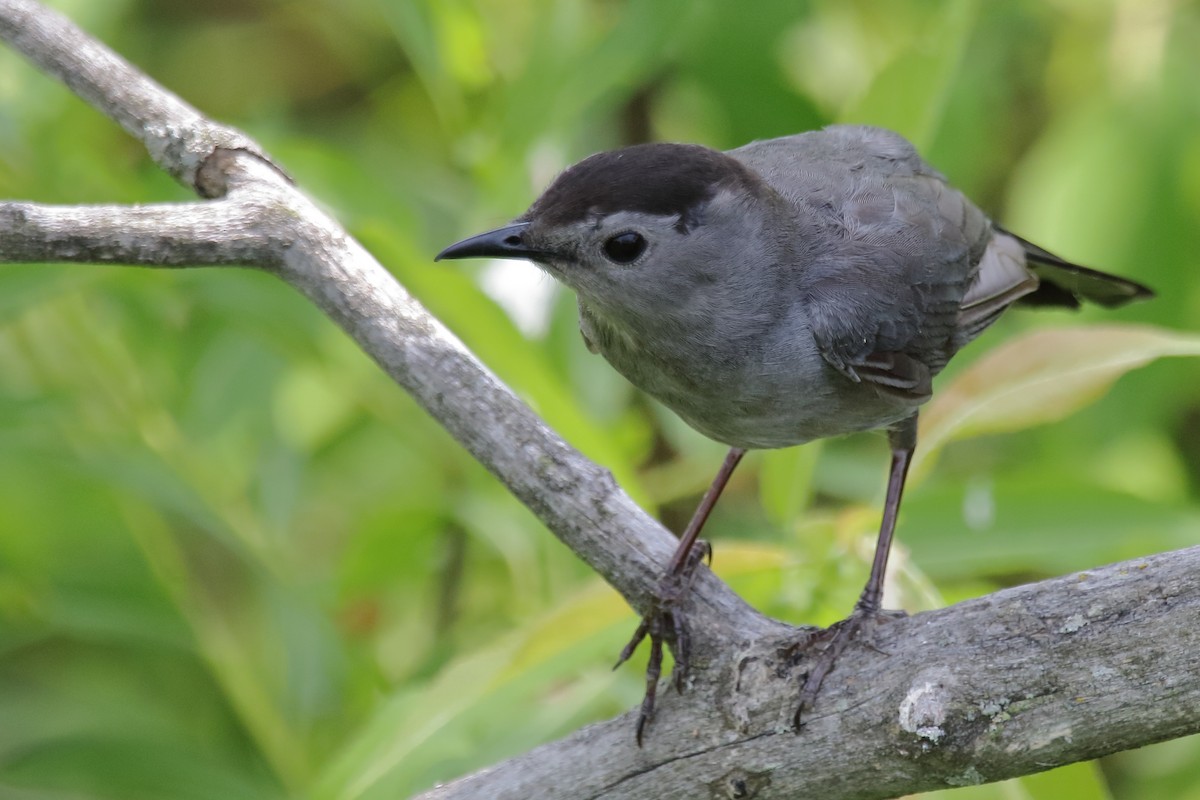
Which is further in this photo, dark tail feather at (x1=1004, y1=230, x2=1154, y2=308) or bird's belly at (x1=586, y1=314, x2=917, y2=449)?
dark tail feather at (x1=1004, y1=230, x2=1154, y2=308)

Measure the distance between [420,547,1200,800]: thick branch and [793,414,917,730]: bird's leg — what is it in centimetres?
2

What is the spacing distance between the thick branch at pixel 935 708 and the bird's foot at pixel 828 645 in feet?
0.06

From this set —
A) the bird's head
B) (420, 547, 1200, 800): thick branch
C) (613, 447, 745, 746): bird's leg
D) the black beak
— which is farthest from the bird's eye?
(420, 547, 1200, 800): thick branch

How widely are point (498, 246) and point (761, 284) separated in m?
0.60

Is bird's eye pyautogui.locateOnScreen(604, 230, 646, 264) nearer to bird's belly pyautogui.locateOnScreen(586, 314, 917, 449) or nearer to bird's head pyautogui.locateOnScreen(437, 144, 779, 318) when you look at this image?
bird's head pyautogui.locateOnScreen(437, 144, 779, 318)

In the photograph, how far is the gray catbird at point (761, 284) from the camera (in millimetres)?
2539

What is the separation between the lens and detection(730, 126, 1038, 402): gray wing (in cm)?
281

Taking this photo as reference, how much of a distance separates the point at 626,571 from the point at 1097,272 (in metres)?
→ 1.71

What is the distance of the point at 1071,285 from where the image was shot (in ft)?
11.4

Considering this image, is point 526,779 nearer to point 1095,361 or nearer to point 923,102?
point 1095,361

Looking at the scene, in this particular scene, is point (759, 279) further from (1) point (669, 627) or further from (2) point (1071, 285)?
(2) point (1071, 285)

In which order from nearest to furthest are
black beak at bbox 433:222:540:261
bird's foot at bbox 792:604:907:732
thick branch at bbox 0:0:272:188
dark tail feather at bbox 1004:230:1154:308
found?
bird's foot at bbox 792:604:907:732 < thick branch at bbox 0:0:272:188 < black beak at bbox 433:222:540:261 < dark tail feather at bbox 1004:230:1154:308

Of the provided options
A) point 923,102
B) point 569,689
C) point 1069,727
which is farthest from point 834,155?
point 1069,727

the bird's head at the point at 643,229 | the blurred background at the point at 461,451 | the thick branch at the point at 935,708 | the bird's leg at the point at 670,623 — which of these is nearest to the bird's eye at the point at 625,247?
the bird's head at the point at 643,229
